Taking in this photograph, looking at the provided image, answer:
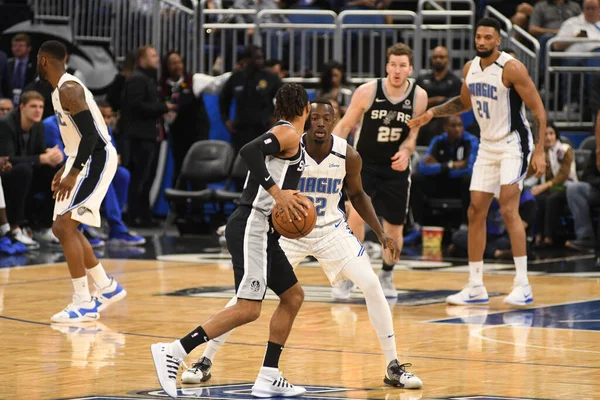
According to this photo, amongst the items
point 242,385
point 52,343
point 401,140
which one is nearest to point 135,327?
point 52,343

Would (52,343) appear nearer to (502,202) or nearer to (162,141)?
(502,202)

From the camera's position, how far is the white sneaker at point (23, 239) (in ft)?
48.2

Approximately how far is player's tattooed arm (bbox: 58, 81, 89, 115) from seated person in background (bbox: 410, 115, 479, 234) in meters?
6.88

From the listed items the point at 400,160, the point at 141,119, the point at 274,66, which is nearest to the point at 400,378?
the point at 400,160

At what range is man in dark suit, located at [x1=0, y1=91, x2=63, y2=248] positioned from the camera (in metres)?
14.6

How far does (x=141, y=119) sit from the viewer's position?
55.1 ft

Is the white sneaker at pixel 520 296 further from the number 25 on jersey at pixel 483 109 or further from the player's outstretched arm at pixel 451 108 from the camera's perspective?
the player's outstretched arm at pixel 451 108

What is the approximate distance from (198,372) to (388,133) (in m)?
4.39

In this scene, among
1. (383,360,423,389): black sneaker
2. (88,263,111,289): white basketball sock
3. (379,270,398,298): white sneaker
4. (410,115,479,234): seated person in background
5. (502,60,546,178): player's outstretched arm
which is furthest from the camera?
(410,115,479,234): seated person in background

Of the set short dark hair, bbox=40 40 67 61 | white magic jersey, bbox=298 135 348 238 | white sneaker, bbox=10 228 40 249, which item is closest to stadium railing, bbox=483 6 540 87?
white sneaker, bbox=10 228 40 249

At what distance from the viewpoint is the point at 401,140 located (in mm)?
10820

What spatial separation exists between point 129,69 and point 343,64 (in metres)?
3.02

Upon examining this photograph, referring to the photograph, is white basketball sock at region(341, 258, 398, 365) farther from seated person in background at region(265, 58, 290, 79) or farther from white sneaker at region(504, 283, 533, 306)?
seated person in background at region(265, 58, 290, 79)

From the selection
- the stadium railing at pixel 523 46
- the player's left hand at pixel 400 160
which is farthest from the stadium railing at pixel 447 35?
the player's left hand at pixel 400 160
